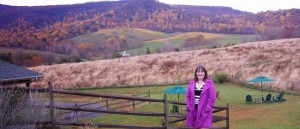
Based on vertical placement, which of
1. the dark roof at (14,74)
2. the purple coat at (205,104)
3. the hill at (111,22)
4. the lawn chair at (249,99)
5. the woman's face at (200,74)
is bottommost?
the lawn chair at (249,99)

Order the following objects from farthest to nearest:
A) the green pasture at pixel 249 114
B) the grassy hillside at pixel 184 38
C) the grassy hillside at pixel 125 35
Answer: the grassy hillside at pixel 125 35 → the grassy hillside at pixel 184 38 → the green pasture at pixel 249 114

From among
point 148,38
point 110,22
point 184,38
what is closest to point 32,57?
point 110,22

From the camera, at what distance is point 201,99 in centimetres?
779

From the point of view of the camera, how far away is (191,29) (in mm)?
125688

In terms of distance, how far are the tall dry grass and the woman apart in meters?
21.1

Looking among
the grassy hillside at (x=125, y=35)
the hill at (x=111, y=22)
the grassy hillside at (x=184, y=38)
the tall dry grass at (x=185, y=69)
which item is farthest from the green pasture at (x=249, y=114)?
the grassy hillside at (x=125, y=35)

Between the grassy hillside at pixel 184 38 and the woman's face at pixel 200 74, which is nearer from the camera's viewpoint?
the woman's face at pixel 200 74

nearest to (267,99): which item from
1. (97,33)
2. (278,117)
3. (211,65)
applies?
(278,117)

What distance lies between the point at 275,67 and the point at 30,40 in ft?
215

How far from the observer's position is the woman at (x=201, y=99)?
7.75 meters

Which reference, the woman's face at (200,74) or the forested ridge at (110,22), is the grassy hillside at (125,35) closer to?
the forested ridge at (110,22)

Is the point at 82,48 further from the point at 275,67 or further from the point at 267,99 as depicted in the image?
the point at 267,99

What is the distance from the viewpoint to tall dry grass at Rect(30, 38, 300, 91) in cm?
3394

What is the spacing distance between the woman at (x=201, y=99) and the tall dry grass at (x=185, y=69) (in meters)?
21.1
